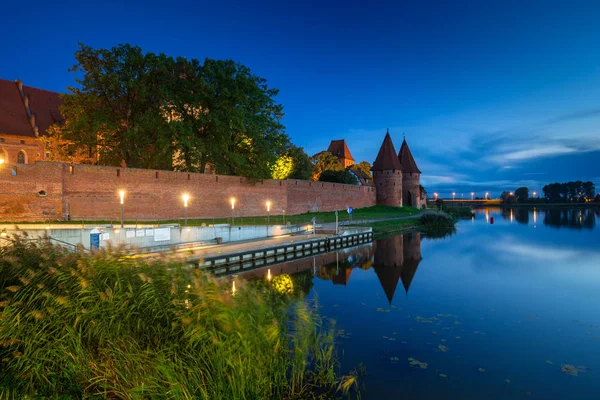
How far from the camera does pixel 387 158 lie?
162 ft

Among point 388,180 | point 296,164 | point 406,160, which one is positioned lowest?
point 388,180

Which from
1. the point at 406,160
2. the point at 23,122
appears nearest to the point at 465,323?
the point at 23,122

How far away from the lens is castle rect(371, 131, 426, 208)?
159 feet

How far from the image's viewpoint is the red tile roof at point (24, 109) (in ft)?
99.3

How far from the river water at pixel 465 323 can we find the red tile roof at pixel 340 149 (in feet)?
191

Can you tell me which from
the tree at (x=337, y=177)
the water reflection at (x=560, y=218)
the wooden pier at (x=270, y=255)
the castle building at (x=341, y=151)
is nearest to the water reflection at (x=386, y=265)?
the wooden pier at (x=270, y=255)

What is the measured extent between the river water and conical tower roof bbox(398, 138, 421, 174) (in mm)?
34282

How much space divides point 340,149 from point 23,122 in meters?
55.5

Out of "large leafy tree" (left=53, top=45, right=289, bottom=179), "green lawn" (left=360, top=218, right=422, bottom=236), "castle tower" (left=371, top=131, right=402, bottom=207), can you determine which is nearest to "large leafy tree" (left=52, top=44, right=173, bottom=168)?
"large leafy tree" (left=53, top=45, right=289, bottom=179)

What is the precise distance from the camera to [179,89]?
2375 cm

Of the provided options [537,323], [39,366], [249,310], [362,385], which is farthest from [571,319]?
[39,366]

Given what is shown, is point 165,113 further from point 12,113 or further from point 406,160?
point 406,160

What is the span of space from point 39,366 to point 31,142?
33692 millimetres

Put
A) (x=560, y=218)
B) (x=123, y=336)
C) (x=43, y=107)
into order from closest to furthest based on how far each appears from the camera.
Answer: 1. (x=123, y=336)
2. (x=43, y=107)
3. (x=560, y=218)
